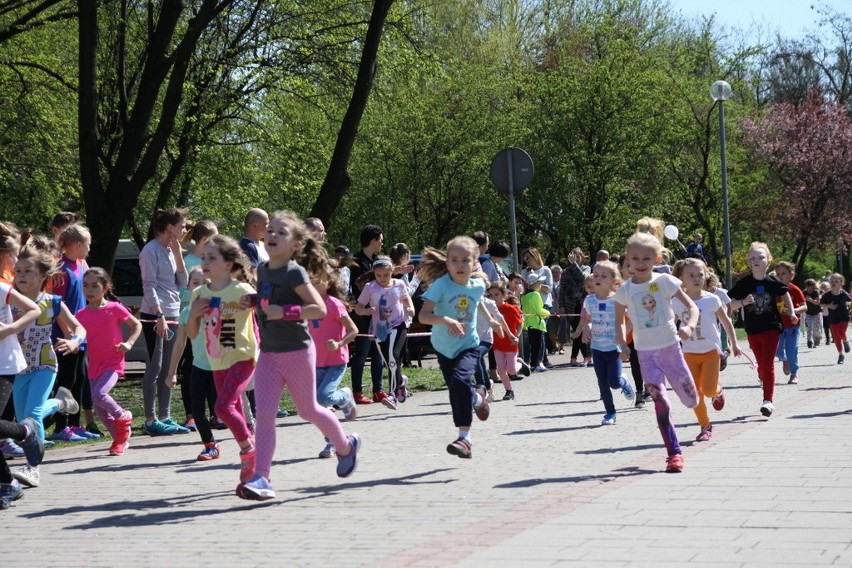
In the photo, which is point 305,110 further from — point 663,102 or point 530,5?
point 530,5

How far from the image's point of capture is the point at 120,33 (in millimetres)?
23969

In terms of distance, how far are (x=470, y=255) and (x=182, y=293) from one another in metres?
3.90

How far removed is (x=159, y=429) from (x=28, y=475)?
3.03 metres

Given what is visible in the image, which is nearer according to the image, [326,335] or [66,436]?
[326,335]

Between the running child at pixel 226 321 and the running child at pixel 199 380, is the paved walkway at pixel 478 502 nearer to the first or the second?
the running child at pixel 199 380

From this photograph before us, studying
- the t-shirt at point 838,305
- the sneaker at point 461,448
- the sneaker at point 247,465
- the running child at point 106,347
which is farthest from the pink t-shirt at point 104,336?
the t-shirt at point 838,305

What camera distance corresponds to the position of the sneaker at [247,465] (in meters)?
8.59

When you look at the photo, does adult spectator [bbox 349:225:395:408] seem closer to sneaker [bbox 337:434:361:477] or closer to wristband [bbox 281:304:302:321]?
sneaker [bbox 337:434:361:477]

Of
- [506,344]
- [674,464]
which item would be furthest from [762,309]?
[674,464]

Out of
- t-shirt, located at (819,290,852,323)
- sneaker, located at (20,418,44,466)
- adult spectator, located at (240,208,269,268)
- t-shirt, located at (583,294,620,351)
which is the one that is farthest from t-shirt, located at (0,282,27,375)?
t-shirt, located at (819,290,852,323)

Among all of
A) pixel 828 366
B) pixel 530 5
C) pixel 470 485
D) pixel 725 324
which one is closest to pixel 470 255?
pixel 470 485

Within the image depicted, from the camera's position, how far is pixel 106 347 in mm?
11258

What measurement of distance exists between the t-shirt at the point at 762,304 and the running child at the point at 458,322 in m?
3.96

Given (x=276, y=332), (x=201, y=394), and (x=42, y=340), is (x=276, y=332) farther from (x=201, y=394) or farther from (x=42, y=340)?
(x=42, y=340)
